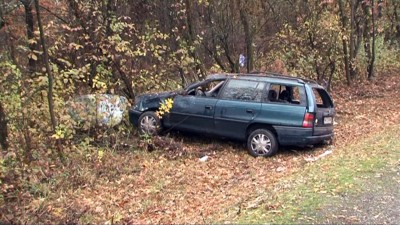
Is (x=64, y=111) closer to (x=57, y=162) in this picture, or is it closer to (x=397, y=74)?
(x=57, y=162)

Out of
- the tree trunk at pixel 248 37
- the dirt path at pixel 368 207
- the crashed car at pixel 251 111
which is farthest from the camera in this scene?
the tree trunk at pixel 248 37

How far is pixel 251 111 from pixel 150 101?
253 centimetres

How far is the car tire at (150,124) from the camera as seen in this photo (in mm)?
11305

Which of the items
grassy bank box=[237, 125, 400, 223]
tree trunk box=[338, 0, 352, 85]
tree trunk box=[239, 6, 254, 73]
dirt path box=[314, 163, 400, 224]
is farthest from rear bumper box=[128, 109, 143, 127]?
tree trunk box=[338, 0, 352, 85]

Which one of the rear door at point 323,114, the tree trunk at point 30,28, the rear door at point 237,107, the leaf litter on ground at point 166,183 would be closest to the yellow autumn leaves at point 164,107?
the leaf litter on ground at point 166,183

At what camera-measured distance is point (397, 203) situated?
21.2 ft

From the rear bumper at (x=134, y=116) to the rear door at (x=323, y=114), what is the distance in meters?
4.22

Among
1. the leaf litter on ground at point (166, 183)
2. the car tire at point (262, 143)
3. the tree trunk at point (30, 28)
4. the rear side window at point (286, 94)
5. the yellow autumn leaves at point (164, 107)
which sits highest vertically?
the tree trunk at point (30, 28)

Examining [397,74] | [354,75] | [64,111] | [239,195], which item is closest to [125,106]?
[64,111]

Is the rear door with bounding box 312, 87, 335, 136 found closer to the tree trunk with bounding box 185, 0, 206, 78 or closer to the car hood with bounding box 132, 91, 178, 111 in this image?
the car hood with bounding box 132, 91, 178, 111

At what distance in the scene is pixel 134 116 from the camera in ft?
38.0

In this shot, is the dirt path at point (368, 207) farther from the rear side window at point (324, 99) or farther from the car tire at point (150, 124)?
the car tire at point (150, 124)

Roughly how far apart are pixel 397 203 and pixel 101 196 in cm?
449

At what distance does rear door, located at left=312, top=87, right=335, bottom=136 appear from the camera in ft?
34.2
